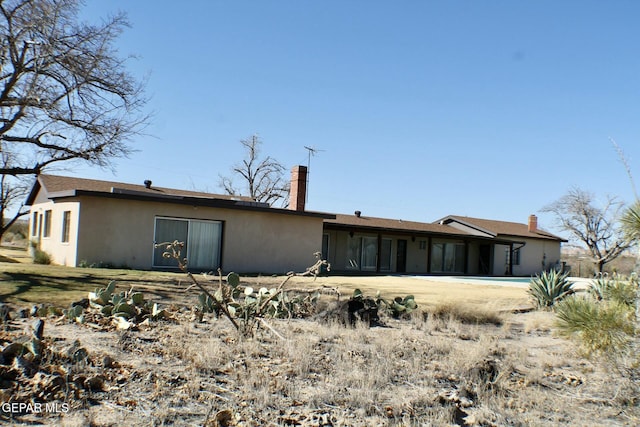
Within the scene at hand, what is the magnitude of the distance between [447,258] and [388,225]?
236 inches

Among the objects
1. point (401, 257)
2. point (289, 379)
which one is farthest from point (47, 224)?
point (289, 379)

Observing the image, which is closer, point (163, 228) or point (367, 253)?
point (163, 228)

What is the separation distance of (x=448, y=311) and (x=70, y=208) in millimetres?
14291

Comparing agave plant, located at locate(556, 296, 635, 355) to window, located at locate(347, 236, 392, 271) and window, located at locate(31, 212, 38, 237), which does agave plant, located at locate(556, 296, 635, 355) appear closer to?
window, located at locate(347, 236, 392, 271)

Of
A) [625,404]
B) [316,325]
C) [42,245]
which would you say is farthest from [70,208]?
[625,404]

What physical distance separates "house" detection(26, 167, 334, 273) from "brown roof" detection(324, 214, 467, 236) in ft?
10.1

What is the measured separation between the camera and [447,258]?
113 ft

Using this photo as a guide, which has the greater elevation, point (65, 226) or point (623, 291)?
point (65, 226)

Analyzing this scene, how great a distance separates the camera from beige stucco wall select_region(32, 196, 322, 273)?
18641mm

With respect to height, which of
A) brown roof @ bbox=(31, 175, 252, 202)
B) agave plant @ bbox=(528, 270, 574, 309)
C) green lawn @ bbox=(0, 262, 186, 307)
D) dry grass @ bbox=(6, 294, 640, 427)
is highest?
brown roof @ bbox=(31, 175, 252, 202)

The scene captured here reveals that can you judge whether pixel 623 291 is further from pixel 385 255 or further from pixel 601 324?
pixel 385 255

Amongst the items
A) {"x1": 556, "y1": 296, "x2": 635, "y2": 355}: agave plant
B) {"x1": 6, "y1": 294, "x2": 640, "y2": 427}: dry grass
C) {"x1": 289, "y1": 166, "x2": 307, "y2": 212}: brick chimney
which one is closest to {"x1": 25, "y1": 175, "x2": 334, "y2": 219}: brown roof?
{"x1": 289, "y1": 166, "x2": 307, "y2": 212}: brick chimney

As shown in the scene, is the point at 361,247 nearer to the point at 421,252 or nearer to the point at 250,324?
the point at 421,252

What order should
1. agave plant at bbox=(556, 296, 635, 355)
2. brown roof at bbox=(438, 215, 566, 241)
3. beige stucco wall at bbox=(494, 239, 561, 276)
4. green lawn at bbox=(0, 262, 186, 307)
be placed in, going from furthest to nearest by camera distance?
beige stucco wall at bbox=(494, 239, 561, 276) < brown roof at bbox=(438, 215, 566, 241) < green lawn at bbox=(0, 262, 186, 307) < agave plant at bbox=(556, 296, 635, 355)
